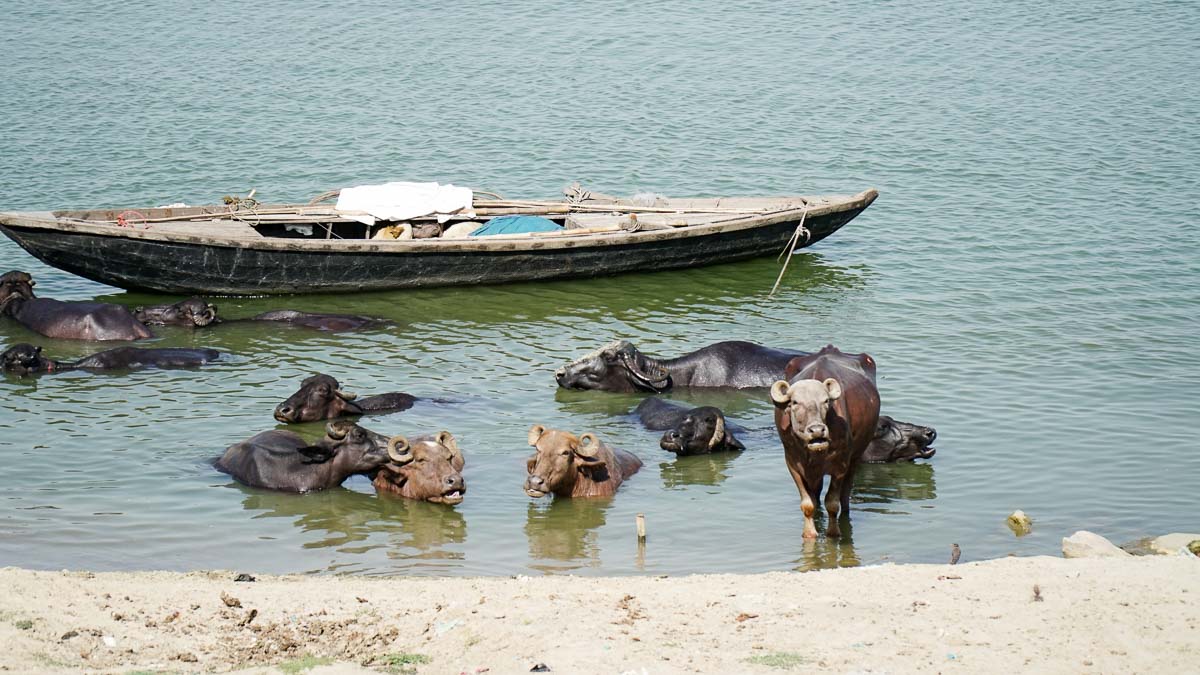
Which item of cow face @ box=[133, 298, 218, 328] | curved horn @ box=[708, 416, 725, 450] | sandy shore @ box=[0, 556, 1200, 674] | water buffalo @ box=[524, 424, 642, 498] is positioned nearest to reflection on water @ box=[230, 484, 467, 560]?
water buffalo @ box=[524, 424, 642, 498]

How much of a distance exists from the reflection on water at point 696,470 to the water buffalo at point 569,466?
49cm

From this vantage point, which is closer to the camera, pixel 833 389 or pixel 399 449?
pixel 833 389

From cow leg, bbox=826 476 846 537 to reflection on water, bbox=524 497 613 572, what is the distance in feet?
5.43

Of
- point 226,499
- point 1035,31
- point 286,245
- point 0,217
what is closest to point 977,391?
point 226,499

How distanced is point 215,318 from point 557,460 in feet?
22.2

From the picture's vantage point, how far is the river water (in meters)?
10.2

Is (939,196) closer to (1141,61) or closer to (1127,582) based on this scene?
(1141,61)

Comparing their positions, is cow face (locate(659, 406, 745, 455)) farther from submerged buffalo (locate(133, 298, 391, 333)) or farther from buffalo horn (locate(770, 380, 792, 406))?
submerged buffalo (locate(133, 298, 391, 333))

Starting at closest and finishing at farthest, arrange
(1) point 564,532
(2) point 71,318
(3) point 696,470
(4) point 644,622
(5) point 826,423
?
(4) point 644,622 → (5) point 826,423 → (1) point 564,532 → (3) point 696,470 → (2) point 71,318

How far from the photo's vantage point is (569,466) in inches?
407

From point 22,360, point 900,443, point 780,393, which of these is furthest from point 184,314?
point 780,393

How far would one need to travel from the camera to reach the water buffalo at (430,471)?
33.5 ft

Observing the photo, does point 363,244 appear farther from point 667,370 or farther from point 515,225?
point 667,370

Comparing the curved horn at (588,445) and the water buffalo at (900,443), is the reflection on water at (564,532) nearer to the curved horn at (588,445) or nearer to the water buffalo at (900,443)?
the curved horn at (588,445)
